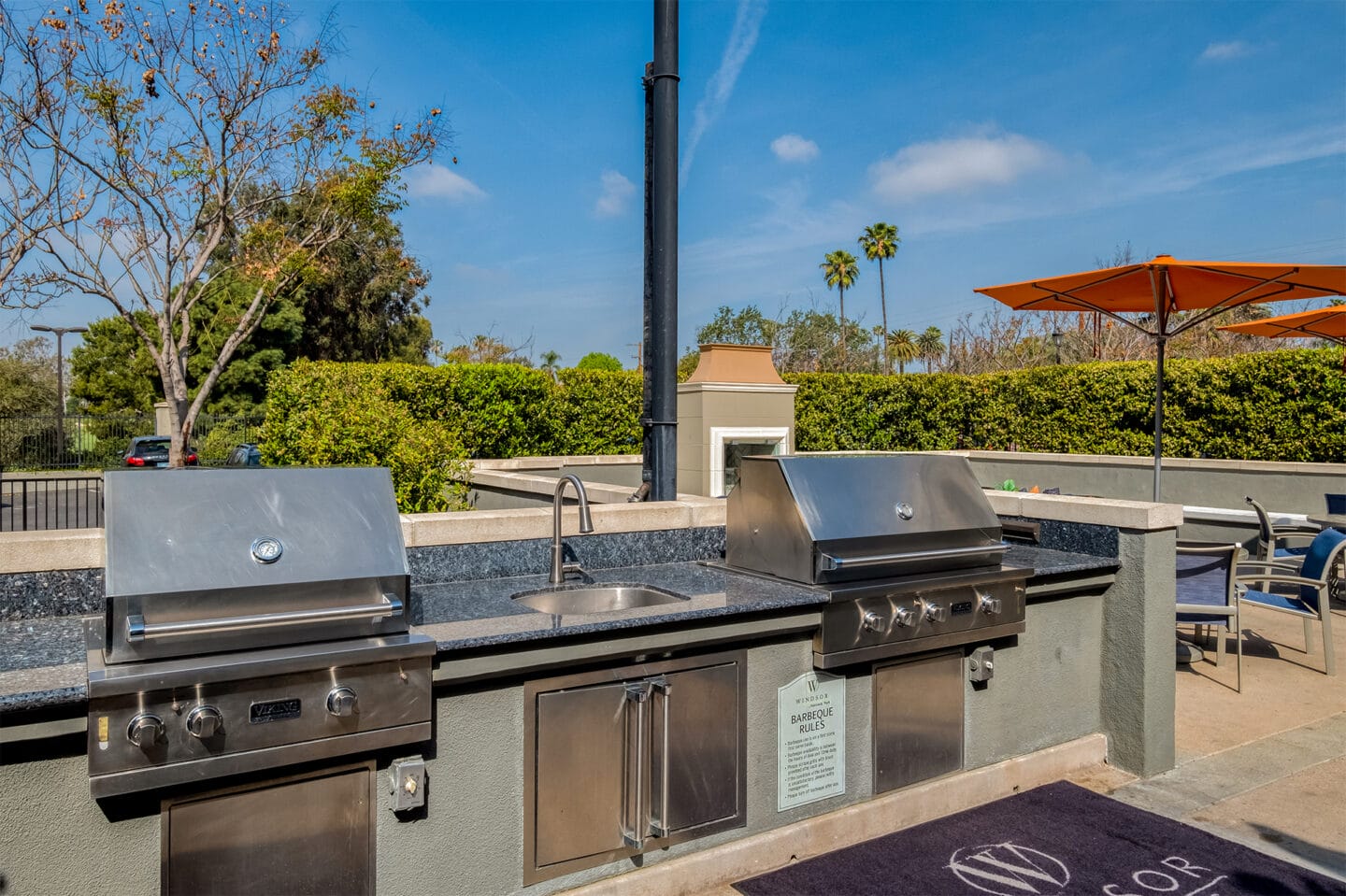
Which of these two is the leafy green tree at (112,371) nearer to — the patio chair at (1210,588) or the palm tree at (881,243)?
the palm tree at (881,243)

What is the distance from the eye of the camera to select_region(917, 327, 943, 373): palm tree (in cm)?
2602

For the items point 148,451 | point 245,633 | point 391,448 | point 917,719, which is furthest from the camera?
point 148,451

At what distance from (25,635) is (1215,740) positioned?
4.68m

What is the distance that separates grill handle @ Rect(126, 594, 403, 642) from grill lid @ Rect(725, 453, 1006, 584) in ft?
4.58

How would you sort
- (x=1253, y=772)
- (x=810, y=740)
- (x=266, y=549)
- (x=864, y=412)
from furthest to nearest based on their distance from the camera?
(x=864, y=412), (x=1253, y=772), (x=810, y=740), (x=266, y=549)

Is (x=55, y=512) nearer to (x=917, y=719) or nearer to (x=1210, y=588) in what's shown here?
(x=917, y=719)

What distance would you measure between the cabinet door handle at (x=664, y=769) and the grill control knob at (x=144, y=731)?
1277mm

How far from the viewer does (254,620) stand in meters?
1.90

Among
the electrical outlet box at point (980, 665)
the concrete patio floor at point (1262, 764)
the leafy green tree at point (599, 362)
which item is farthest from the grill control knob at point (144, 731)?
the leafy green tree at point (599, 362)

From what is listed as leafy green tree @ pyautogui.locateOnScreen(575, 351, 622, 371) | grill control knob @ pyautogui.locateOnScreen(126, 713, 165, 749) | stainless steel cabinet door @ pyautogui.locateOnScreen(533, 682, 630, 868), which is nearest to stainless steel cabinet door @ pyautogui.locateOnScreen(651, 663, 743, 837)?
stainless steel cabinet door @ pyautogui.locateOnScreen(533, 682, 630, 868)

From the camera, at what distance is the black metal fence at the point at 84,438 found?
73.3 feet

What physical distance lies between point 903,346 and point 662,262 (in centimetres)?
3672

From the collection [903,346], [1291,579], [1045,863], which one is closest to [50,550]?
[1045,863]

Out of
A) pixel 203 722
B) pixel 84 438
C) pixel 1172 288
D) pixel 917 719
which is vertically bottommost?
pixel 917 719
